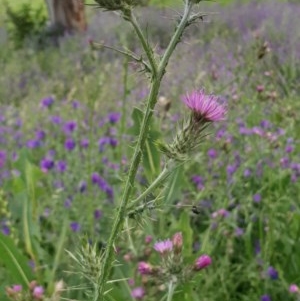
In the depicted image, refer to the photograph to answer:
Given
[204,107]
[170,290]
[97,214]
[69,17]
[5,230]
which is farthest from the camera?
[69,17]

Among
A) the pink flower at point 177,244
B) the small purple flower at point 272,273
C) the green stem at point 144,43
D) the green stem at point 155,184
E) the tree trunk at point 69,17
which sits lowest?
the tree trunk at point 69,17

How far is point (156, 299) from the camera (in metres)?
1.92

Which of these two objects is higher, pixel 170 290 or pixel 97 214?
pixel 170 290

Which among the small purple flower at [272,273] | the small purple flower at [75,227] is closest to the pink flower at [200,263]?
the small purple flower at [272,273]

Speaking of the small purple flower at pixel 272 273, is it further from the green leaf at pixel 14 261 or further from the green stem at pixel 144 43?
the green stem at pixel 144 43

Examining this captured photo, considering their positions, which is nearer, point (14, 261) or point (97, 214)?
point (14, 261)

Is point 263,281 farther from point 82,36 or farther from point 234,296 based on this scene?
point 82,36

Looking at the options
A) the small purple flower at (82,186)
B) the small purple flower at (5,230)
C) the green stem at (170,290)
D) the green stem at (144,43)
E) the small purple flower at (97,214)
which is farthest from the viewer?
the small purple flower at (82,186)

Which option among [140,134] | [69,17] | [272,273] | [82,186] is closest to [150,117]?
[140,134]

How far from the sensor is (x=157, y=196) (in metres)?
1.03

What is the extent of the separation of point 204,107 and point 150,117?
4.8 inches

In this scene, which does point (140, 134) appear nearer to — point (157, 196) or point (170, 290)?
point (157, 196)

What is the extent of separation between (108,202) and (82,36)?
7588 mm

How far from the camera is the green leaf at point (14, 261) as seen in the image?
1599 millimetres
